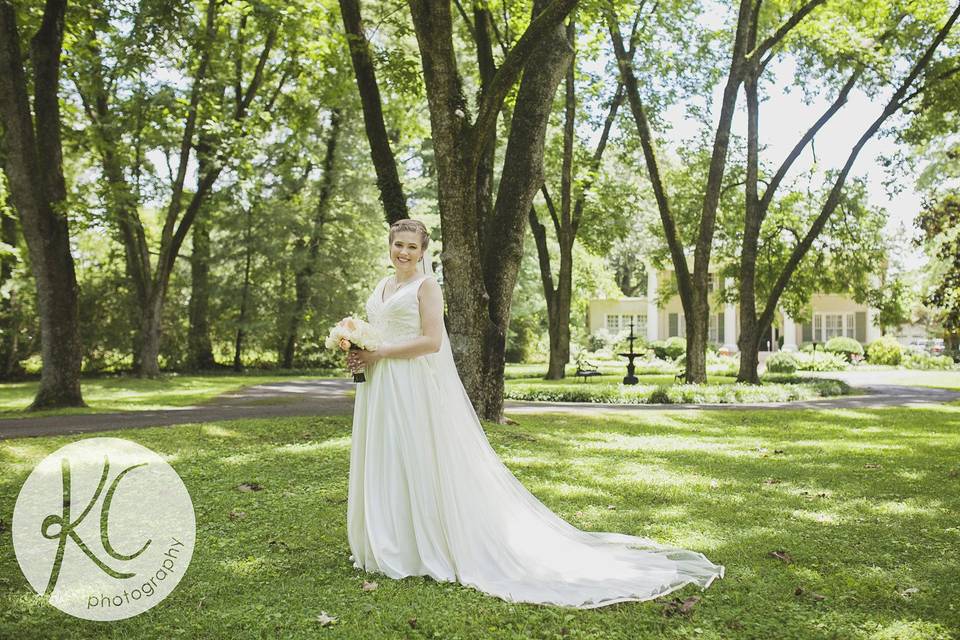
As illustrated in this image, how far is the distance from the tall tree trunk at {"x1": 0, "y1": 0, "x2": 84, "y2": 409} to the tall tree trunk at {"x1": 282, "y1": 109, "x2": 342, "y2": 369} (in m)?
17.3

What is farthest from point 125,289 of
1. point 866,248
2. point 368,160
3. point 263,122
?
point 866,248

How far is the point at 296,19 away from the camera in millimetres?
13562

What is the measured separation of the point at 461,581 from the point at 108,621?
208 centimetres

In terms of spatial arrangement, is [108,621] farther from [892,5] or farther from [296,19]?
[892,5]

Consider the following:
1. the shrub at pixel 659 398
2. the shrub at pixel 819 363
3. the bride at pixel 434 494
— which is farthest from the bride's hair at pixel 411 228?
the shrub at pixel 819 363

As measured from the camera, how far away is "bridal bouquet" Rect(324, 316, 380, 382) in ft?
16.6

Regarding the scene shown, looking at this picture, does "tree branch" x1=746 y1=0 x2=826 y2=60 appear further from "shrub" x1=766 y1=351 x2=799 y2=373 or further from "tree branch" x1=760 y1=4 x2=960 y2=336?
"shrub" x1=766 y1=351 x2=799 y2=373

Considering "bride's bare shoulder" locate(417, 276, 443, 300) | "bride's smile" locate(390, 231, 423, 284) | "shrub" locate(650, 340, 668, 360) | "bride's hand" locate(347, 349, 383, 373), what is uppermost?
"bride's smile" locate(390, 231, 423, 284)

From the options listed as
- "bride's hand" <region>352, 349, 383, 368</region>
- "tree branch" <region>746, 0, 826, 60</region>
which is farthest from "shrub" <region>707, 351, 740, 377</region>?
"bride's hand" <region>352, 349, 383, 368</region>

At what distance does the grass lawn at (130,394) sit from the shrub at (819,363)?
77.8ft

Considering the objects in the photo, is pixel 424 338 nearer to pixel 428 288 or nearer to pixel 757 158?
pixel 428 288

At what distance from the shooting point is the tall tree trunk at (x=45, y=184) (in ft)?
43.4

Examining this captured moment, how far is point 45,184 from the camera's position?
13688 millimetres

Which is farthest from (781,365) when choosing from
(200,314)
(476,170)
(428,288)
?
(428,288)
